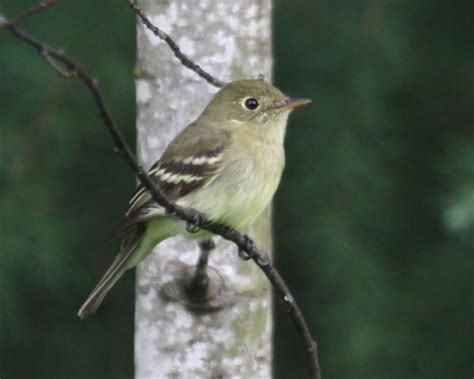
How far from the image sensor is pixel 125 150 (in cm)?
384

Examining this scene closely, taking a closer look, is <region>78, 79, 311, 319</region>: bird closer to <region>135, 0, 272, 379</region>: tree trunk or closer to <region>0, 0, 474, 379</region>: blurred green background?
Answer: <region>135, 0, 272, 379</region>: tree trunk

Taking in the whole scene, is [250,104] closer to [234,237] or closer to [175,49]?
[175,49]

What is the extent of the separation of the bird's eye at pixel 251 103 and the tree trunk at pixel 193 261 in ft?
0.34

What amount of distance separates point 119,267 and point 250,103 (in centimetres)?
74

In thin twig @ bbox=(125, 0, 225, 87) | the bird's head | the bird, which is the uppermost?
thin twig @ bbox=(125, 0, 225, 87)

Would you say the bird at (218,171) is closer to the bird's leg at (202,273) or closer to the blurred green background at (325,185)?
the bird's leg at (202,273)

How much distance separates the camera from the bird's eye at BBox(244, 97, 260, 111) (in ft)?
18.5

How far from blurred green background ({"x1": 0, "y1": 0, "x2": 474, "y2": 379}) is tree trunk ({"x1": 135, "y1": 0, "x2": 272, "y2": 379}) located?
1982 mm

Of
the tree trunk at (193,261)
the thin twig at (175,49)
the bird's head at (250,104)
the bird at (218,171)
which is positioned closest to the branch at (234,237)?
the thin twig at (175,49)

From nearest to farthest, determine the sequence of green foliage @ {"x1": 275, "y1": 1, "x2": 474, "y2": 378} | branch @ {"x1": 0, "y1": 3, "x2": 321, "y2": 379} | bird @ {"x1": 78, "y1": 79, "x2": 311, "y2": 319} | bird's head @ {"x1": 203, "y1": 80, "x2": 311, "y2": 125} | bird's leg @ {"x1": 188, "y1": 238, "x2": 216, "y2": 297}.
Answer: branch @ {"x1": 0, "y1": 3, "x2": 321, "y2": 379} → bird's leg @ {"x1": 188, "y1": 238, "x2": 216, "y2": 297} → bird @ {"x1": 78, "y1": 79, "x2": 311, "y2": 319} → bird's head @ {"x1": 203, "y1": 80, "x2": 311, "y2": 125} → green foliage @ {"x1": 275, "y1": 1, "x2": 474, "y2": 378}

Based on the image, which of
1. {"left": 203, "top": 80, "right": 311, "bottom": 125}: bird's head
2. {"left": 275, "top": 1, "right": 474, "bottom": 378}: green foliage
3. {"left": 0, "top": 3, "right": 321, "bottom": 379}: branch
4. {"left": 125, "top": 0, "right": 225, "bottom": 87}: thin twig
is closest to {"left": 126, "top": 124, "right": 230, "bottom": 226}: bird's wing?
{"left": 203, "top": 80, "right": 311, "bottom": 125}: bird's head

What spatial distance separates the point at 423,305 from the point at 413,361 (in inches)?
10.1

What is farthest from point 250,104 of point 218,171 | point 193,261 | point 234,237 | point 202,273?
point 234,237

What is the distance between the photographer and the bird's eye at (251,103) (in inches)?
222
